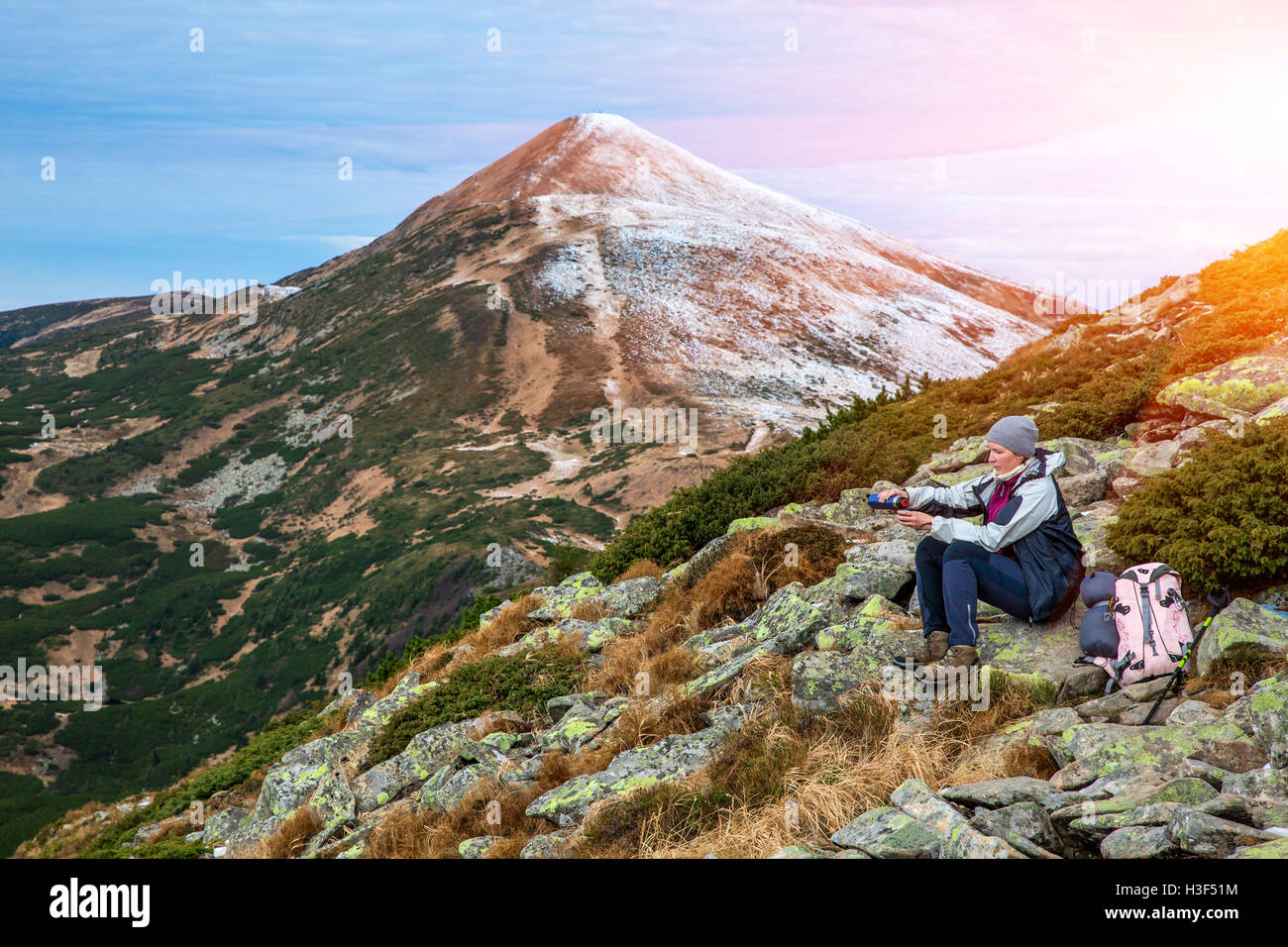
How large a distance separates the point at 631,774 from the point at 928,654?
2.73 m

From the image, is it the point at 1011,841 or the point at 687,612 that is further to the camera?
the point at 687,612

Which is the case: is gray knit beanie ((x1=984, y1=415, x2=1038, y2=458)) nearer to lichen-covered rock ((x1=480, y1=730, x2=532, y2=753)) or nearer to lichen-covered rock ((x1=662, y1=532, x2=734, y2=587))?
lichen-covered rock ((x1=662, y1=532, x2=734, y2=587))

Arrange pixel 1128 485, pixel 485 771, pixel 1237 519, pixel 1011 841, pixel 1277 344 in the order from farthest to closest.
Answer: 1. pixel 1277 344
2. pixel 1128 485
3. pixel 485 771
4. pixel 1237 519
5. pixel 1011 841

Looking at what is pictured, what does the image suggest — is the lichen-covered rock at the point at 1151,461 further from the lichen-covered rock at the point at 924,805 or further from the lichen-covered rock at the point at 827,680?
the lichen-covered rock at the point at 924,805

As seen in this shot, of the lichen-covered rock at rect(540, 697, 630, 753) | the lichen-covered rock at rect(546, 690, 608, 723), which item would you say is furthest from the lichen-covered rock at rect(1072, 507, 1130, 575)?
the lichen-covered rock at rect(546, 690, 608, 723)

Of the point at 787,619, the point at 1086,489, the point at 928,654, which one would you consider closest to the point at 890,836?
the point at 928,654

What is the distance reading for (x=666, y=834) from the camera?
6016 millimetres

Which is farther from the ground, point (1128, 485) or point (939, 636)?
point (1128, 485)

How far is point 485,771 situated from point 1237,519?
7.29m

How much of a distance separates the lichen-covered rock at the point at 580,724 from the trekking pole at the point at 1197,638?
4894 mm
